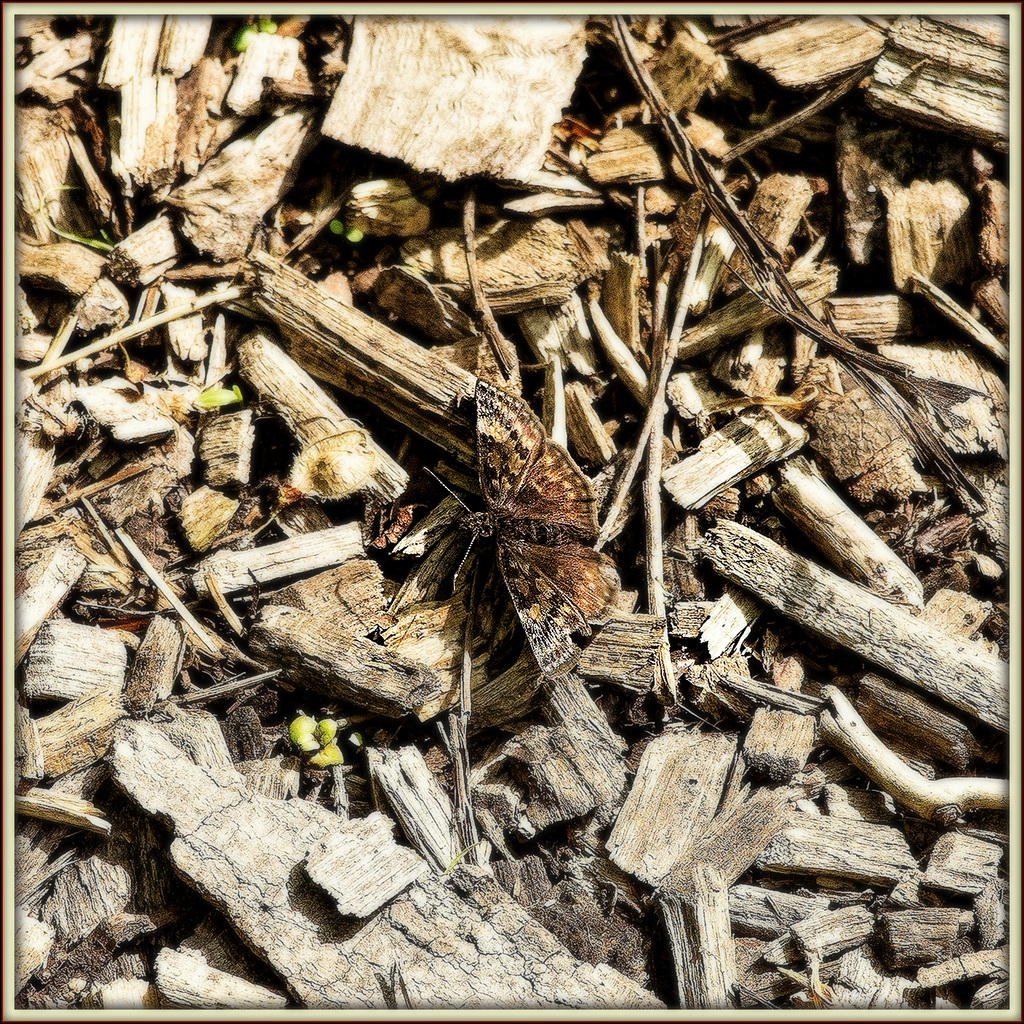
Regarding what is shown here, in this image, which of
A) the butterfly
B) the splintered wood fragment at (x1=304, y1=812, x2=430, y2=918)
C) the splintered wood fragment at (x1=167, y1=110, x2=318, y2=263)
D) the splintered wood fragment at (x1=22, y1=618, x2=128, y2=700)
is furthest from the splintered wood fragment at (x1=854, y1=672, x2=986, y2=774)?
the splintered wood fragment at (x1=167, y1=110, x2=318, y2=263)

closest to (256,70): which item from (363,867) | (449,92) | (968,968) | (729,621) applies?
(449,92)

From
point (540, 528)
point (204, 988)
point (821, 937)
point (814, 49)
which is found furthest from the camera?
point (814, 49)

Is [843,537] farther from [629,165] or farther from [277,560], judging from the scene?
[277,560]

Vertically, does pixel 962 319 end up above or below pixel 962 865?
above

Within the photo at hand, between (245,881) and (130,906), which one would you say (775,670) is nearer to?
(245,881)

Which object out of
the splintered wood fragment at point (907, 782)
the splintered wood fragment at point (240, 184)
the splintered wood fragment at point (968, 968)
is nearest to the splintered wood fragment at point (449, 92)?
the splintered wood fragment at point (240, 184)

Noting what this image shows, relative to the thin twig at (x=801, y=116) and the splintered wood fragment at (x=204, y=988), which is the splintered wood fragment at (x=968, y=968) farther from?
the thin twig at (x=801, y=116)
